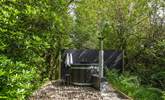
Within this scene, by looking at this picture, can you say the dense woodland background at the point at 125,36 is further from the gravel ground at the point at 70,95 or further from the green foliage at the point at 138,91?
the gravel ground at the point at 70,95

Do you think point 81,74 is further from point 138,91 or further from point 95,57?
point 95,57

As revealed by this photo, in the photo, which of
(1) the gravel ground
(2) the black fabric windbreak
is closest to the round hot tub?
(1) the gravel ground

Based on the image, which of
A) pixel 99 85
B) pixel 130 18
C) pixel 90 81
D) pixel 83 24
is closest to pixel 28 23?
pixel 99 85

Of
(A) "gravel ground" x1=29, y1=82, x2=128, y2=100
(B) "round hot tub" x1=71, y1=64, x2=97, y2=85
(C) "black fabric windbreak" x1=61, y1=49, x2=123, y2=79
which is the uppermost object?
(C) "black fabric windbreak" x1=61, y1=49, x2=123, y2=79

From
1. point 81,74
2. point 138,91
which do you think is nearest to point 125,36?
point 81,74

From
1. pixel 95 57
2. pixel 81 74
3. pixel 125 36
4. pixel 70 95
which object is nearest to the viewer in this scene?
pixel 70 95

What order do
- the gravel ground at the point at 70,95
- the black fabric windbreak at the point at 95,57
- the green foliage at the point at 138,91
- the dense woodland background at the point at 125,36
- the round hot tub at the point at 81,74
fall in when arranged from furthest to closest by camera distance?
the black fabric windbreak at the point at 95,57 < the round hot tub at the point at 81,74 < the dense woodland background at the point at 125,36 < the green foliage at the point at 138,91 < the gravel ground at the point at 70,95

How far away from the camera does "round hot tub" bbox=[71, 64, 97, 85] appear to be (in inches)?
575

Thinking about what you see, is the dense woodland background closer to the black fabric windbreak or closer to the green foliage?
the green foliage

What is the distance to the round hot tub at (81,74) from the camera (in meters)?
14.6

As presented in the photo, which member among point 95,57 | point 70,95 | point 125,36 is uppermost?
point 125,36

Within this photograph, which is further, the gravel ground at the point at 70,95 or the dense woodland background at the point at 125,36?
the dense woodland background at the point at 125,36

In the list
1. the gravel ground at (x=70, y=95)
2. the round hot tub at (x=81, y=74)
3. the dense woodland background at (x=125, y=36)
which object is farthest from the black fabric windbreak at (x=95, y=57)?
the gravel ground at (x=70, y=95)

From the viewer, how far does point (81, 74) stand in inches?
579
